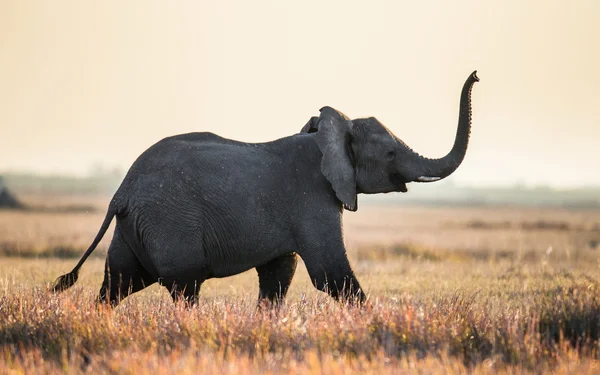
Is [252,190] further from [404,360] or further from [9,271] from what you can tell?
[9,271]

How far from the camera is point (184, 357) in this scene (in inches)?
317

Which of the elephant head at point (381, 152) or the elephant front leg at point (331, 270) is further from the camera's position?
the elephant head at point (381, 152)

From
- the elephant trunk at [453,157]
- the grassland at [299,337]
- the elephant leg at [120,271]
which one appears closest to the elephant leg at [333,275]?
the grassland at [299,337]

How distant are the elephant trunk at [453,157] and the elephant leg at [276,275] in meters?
1.79

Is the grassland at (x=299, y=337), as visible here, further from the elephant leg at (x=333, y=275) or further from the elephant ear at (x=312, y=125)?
the elephant ear at (x=312, y=125)

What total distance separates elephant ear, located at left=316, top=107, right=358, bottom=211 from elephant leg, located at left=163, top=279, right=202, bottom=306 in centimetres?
193

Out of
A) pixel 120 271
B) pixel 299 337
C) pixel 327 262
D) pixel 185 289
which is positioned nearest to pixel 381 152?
pixel 327 262

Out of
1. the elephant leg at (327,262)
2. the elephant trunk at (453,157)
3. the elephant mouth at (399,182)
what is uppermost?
the elephant trunk at (453,157)

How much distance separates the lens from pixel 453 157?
1247cm

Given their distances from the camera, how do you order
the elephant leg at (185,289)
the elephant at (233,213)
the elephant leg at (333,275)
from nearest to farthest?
the elephant leg at (185,289) → the elephant at (233,213) → the elephant leg at (333,275)

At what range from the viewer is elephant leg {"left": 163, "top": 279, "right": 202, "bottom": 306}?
11.1m

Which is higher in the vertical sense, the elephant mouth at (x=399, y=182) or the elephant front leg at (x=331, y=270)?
the elephant mouth at (x=399, y=182)

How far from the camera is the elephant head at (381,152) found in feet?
39.8

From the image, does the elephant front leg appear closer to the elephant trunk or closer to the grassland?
the grassland
